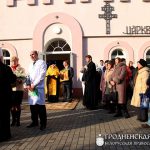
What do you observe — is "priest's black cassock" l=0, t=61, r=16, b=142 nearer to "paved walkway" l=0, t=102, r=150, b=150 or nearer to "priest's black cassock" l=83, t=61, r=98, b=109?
"paved walkway" l=0, t=102, r=150, b=150

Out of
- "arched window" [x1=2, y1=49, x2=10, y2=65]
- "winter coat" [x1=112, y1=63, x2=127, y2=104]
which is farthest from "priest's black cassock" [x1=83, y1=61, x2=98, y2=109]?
"arched window" [x1=2, y1=49, x2=10, y2=65]

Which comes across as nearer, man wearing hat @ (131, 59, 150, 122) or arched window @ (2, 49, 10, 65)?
man wearing hat @ (131, 59, 150, 122)

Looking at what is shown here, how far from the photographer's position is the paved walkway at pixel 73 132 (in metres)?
8.39

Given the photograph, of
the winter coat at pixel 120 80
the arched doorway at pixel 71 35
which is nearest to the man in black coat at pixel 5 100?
the winter coat at pixel 120 80

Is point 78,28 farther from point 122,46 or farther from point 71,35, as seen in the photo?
point 122,46

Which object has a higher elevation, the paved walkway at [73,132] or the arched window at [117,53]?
the arched window at [117,53]

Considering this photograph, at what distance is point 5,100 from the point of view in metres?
9.32

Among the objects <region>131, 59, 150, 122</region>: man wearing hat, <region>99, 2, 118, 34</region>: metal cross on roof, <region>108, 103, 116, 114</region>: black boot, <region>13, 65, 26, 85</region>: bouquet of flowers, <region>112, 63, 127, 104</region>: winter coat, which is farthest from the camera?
<region>99, 2, 118, 34</region>: metal cross on roof

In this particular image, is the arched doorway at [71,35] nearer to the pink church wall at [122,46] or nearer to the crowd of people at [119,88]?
the pink church wall at [122,46]

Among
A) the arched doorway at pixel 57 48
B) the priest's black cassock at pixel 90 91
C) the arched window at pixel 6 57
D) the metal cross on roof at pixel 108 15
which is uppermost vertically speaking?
the metal cross on roof at pixel 108 15

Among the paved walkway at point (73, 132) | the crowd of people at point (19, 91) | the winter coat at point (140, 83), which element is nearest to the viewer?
the paved walkway at point (73, 132)

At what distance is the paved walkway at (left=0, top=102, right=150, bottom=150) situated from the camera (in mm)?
8391

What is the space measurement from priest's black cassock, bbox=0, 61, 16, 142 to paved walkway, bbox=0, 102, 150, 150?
9.3 inches

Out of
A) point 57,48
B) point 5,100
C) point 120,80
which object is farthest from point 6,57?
point 5,100
